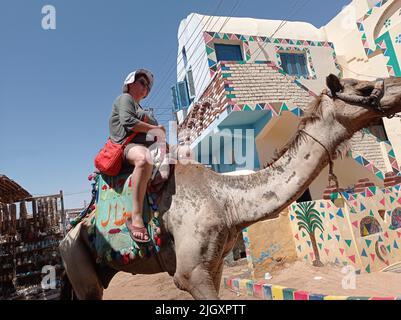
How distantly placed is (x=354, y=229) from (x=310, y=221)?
1.05 m

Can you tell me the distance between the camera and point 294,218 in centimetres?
819

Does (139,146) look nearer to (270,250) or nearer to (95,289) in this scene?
(95,289)

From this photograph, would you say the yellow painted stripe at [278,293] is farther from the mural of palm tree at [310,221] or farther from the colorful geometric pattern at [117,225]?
the colorful geometric pattern at [117,225]

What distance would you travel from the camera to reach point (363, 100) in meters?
2.49

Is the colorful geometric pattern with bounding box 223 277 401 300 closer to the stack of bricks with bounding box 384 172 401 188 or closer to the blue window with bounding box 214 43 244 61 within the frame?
the stack of bricks with bounding box 384 172 401 188

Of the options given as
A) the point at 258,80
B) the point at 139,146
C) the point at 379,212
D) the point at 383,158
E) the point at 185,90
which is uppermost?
the point at 185,90

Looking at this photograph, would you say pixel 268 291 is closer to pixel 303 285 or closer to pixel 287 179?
pixel 303 285

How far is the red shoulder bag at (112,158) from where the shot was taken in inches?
115

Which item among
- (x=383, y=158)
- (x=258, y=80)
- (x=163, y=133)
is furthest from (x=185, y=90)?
(x=163, y=133)

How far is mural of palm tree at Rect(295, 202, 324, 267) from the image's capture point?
7508 millimetres

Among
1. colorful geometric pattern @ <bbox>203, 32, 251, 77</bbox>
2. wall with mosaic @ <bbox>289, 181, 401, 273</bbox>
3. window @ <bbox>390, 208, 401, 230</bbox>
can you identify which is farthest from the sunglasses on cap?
colorful geometric pattern @ <bbox>203, 32, 251, 77</bbox>

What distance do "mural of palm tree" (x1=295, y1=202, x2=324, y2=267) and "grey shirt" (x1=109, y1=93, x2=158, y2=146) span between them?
5656 millimetres

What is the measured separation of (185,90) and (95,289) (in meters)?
13.7

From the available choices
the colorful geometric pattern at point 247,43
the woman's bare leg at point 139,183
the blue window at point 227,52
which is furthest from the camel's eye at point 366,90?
the blue window at point 227,52
